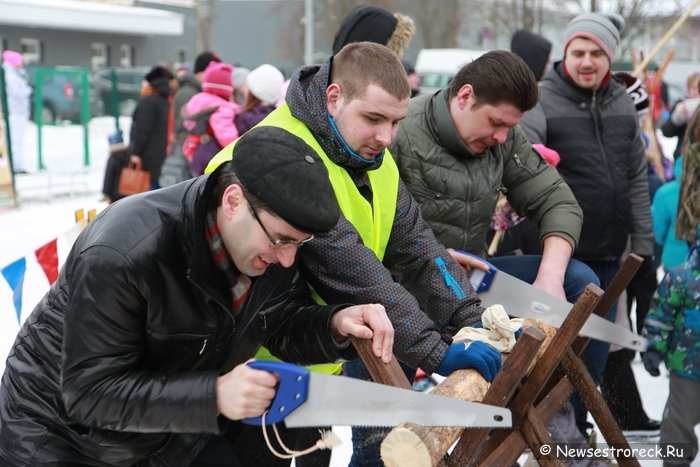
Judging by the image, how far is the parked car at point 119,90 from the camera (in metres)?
21.8

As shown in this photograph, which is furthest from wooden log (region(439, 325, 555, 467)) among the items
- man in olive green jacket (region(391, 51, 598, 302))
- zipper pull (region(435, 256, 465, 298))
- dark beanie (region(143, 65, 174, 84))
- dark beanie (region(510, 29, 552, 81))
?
dark beanie (region(143, 65, 174, 84))

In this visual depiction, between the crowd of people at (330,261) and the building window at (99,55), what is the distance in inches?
1389

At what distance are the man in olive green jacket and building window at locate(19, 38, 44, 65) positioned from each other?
33131mm

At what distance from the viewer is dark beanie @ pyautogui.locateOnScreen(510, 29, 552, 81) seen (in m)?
5.56

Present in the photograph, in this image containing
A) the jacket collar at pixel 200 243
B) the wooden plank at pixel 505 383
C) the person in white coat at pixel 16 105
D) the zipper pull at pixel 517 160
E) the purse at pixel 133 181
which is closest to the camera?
the jacket collar at pixel 200 243

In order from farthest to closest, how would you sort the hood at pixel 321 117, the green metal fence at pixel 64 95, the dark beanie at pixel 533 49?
the green metal fence at pixel 64 95
the dark beanie at pixel 533 49
the hood at pixel 321 117

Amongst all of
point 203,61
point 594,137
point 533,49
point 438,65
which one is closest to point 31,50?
point 438,65

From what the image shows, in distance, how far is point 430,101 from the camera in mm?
3500

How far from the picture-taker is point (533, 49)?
5570 mm

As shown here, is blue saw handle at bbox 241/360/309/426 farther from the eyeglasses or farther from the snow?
the snow

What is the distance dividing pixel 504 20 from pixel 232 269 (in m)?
27.4

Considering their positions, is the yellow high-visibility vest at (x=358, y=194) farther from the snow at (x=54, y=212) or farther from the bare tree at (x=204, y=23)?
the bare tree at (x=204, y=23)

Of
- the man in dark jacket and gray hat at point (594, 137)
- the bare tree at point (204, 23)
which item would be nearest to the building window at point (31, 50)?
the bare tree at point (204, 23)

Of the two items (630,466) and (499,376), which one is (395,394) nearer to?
(499,376)
